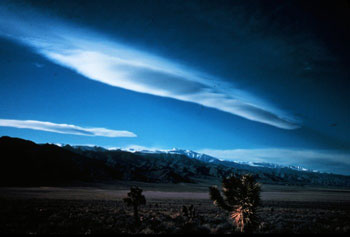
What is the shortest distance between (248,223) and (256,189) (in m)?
2.01

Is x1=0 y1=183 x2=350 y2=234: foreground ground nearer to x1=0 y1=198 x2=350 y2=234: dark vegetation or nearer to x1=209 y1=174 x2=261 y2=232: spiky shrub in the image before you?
x1=0 y1=198 x2=350 y2=234: dark vegetation

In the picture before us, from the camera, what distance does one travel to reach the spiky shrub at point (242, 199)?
41.0 ft

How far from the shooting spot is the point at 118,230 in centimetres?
1617

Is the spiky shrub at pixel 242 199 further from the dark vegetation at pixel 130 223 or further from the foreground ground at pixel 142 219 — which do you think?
the foreground ground at pixel 142 219

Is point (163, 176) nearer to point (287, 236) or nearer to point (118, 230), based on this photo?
point (118, 230)

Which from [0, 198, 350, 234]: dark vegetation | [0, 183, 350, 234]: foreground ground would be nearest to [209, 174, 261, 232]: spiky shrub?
[0, 198, 350, 234]: dark vegetation

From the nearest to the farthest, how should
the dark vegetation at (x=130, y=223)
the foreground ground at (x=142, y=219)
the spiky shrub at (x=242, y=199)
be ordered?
1. the spiky shrub at (x=242, y=199)
2. the dark vegetation at (x=130, y=223)
3. the foreground ground at (x=142, y=219)

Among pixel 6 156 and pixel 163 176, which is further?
pixel 163 176

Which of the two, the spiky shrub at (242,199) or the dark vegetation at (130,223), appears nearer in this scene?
the spiky shrub at (242,199)

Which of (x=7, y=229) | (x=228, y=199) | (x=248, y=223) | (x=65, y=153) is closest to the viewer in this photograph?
(x=248, y=223)

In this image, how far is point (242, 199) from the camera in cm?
1286

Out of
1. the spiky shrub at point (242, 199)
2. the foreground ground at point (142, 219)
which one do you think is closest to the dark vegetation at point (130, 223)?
the foreground ground at point (142, 219)

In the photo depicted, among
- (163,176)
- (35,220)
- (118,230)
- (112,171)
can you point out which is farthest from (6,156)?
(118,230)

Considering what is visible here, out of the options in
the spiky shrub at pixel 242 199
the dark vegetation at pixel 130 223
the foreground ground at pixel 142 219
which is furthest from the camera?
the foreground ground at pixel 142 219
